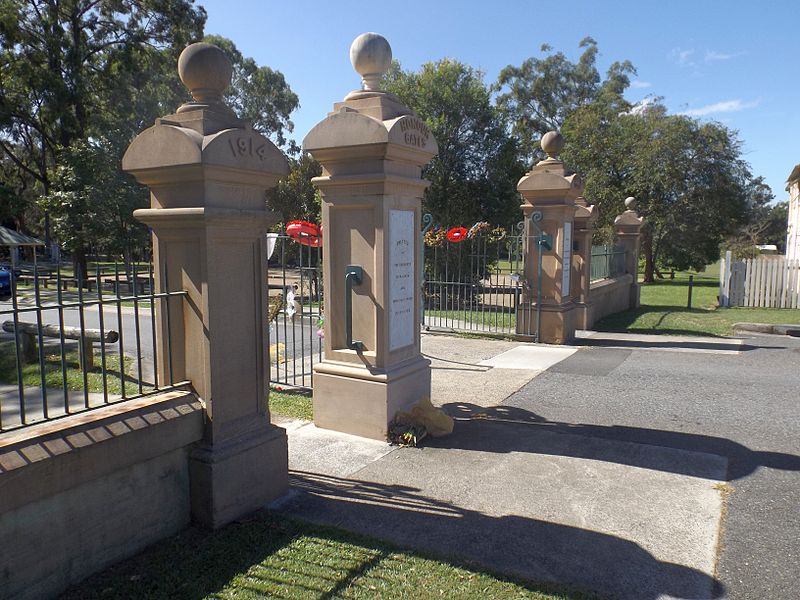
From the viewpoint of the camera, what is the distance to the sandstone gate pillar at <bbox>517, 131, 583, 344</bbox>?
10508 millimetres

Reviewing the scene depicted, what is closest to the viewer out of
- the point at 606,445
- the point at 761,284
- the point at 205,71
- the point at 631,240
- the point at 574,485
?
the point at 205,71

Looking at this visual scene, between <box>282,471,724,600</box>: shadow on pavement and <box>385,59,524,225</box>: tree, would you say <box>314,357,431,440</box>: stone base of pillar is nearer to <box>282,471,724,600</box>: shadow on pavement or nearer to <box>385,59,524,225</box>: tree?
<box>282,471,724,600</box>: shadow on pavement

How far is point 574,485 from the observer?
4.50m

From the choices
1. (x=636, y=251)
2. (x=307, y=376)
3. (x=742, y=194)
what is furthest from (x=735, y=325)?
(x=742, y=194)

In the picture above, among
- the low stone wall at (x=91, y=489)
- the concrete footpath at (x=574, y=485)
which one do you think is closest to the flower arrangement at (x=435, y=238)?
the concrete footpath at (x=574, y=485)

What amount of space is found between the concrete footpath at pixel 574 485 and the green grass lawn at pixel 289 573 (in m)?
0.18

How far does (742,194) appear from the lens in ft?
91.8

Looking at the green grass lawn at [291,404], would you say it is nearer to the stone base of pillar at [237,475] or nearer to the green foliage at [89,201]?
the stone base of pillar at [237,475]

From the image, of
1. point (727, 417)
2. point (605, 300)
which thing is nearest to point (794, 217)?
point (605, 300)

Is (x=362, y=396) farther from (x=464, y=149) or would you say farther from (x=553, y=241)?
(x=464, y=149)

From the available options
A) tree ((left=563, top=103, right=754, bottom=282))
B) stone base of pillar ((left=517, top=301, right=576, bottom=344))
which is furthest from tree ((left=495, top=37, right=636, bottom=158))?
stone base of pillar ((left=517, top=301, right=576, bottom=344))

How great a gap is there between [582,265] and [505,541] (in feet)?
30.4

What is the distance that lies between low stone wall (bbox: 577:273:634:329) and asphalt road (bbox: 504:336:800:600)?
7.42 feet

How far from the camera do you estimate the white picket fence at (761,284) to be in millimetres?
16734
